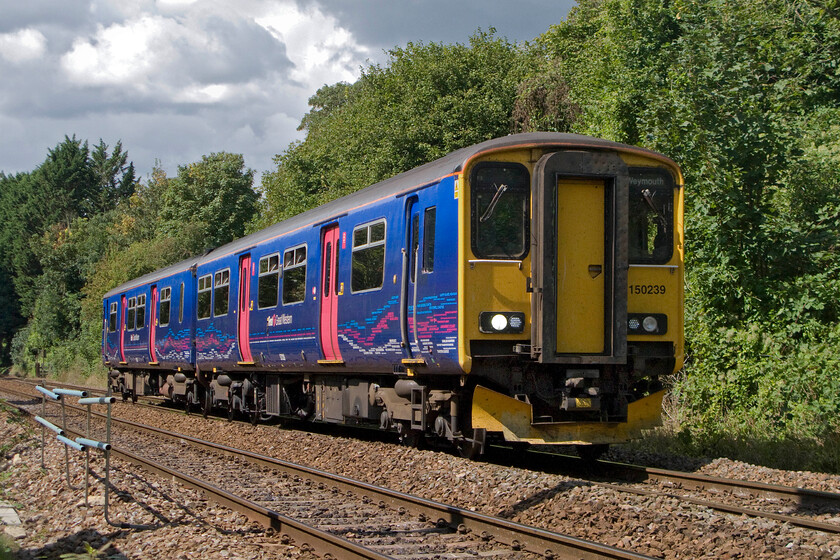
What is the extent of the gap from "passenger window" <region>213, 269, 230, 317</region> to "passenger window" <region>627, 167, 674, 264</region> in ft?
28.6

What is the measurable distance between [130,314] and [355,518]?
17361 mm

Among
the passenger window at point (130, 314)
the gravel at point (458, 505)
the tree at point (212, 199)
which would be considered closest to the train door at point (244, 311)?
the gravel at point (458, 505)

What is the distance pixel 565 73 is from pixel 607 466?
57.6 ft

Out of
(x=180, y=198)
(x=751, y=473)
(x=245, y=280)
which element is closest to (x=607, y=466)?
(x=751, y=473)

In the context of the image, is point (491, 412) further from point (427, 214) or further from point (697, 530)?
point (697, 530)

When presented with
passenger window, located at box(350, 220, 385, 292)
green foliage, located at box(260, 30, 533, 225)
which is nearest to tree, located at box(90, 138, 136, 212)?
green foliage, located at box(260, 30, 533, 225)

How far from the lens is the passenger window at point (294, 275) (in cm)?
1242

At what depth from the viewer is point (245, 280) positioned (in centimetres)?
1479

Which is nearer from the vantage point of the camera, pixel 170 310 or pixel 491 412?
pixel 491 412

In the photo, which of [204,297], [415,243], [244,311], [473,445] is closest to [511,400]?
[473,445]

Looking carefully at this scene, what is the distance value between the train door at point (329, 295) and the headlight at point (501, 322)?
3450mm

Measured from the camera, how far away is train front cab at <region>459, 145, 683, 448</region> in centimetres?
830

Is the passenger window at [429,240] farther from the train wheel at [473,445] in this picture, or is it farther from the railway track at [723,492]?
the railway track at [723,492]

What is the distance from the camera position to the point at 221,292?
52.4 feet
